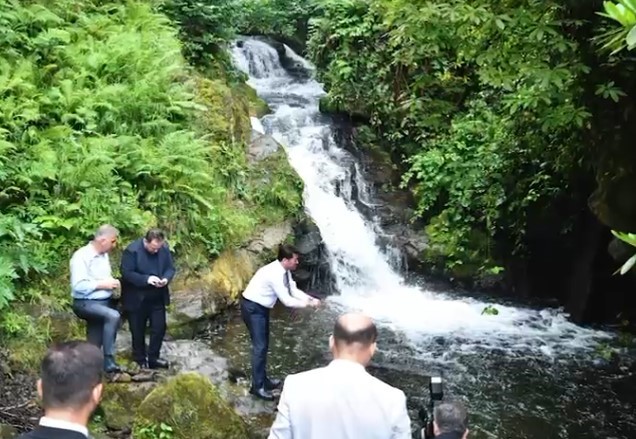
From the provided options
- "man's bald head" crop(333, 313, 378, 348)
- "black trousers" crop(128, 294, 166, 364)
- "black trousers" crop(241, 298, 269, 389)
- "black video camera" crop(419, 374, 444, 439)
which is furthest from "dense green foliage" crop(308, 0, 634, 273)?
"man's bald head" crop(333, 313, 378, 348)

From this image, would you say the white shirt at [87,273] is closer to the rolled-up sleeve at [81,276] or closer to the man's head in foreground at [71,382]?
the rolled-up sleeve at [81,276]

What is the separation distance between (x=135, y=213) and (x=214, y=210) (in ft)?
6.09

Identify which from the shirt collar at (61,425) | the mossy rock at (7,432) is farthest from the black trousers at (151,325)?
the shirt collar at (61,425)

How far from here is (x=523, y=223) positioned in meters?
14.1

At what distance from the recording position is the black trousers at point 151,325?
8.16 metres

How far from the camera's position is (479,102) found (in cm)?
1642

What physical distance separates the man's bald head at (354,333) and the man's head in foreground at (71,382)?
1.15 metres

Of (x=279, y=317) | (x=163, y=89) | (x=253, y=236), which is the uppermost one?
(x=163, y=89)

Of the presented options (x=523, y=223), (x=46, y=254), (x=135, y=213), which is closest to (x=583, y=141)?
(x=523, y=223)

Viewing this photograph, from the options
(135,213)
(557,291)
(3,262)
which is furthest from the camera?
(557,291)

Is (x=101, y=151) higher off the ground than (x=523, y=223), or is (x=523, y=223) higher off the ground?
(x=101, y=151)

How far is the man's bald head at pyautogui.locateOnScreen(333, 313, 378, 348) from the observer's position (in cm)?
348

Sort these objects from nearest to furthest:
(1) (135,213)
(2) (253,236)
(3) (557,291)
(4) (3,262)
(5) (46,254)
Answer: (4) (3,262), (5) (46,254), (1) (135,213), (2) (253,236), (3) (557,291)

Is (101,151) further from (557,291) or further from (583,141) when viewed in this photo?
(557,291)
